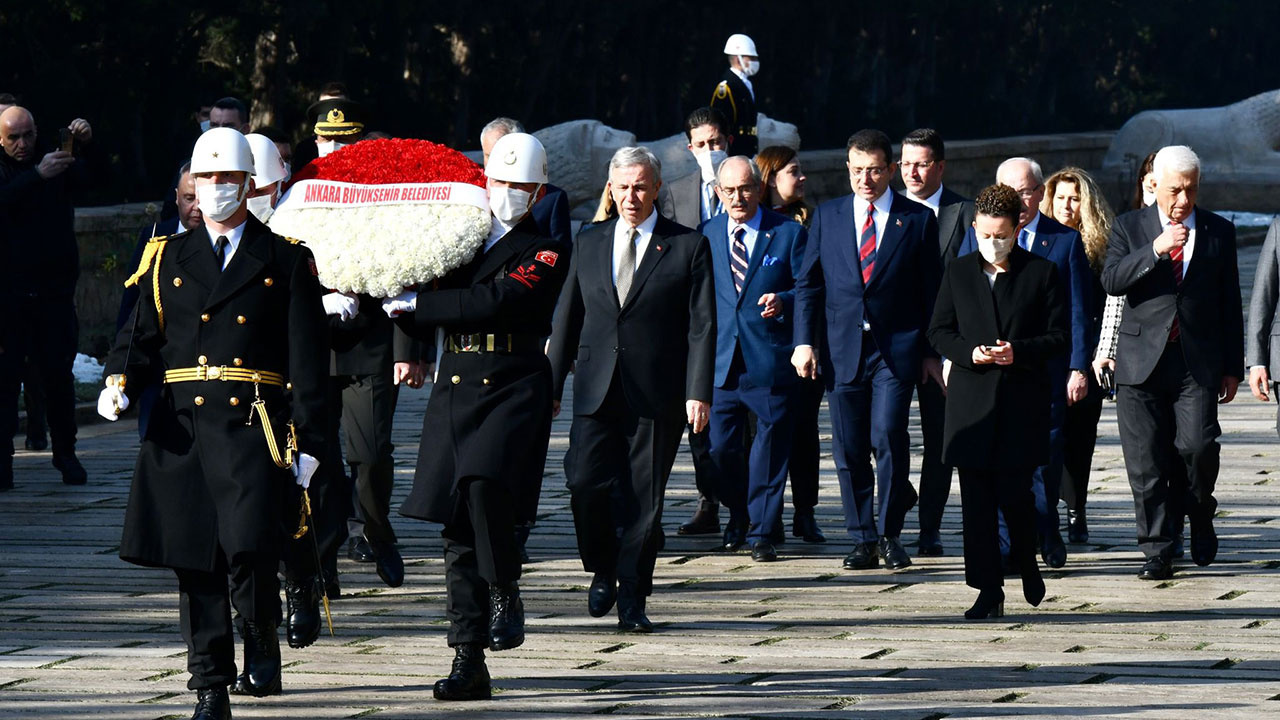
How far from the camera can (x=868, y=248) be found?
33.6 ft

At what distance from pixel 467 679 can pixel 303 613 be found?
1.06m

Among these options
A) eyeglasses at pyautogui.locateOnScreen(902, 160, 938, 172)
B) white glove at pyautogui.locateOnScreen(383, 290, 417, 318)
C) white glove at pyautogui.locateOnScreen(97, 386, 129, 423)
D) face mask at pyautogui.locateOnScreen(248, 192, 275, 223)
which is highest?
eyeglasses at pyautogui.locateOnScreen(902, 160, 938, 172)

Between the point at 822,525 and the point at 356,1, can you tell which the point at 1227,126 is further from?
the point at 822,525

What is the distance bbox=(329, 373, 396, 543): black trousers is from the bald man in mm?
3466

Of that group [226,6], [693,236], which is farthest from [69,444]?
[226,6]

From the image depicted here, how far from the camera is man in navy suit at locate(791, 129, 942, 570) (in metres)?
10.1

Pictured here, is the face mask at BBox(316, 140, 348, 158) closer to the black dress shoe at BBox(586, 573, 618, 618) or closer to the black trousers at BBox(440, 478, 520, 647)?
the black dress shoe at BBox(586, 573, 618, 618)

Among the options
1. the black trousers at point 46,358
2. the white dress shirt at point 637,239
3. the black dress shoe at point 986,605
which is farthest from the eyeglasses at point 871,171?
the black trousers at point 46,358

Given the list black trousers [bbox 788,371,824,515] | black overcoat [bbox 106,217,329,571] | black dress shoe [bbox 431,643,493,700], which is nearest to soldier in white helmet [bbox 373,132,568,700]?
black dress shoe [bbox 431,643,493,700]

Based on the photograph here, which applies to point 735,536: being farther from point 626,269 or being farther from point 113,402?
point 113,402

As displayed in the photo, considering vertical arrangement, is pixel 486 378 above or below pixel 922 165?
below

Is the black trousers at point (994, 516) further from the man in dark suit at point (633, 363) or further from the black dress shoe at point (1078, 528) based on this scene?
the black dress shoe at point (1078, 528)

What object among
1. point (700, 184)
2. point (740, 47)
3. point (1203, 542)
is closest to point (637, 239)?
point (700, 184)

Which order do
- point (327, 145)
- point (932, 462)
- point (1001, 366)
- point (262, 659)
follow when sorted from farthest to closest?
point (932, 462) < point (327, 145) < point (1001, 366) < point (262, 659)
